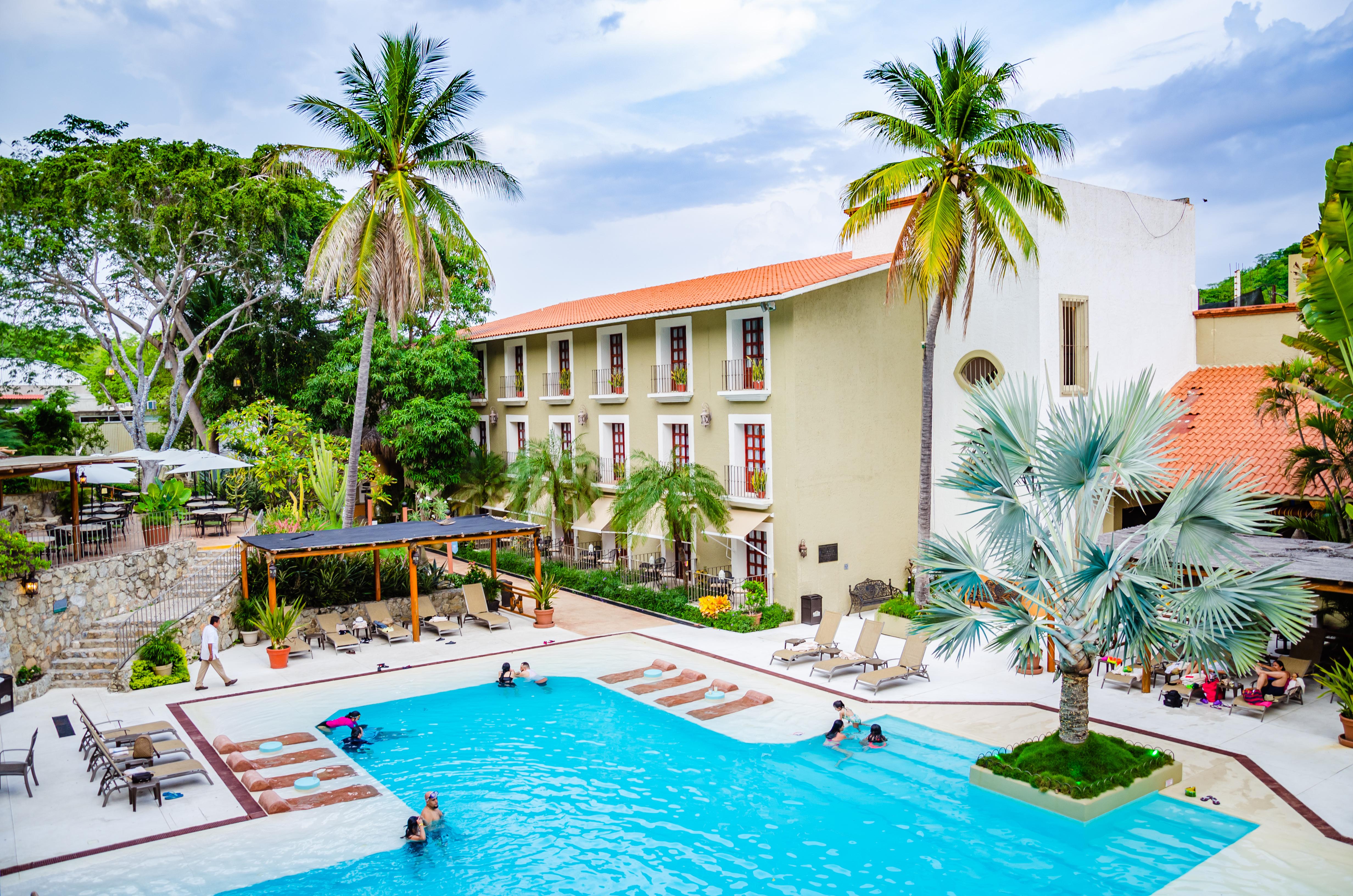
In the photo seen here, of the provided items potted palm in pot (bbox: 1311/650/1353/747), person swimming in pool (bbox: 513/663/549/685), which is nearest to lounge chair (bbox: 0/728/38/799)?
person swimming in pool (bbox: 513/663/549/685)

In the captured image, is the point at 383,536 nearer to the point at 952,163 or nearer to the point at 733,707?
the point at 733,707

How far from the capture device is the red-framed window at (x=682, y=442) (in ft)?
88.8

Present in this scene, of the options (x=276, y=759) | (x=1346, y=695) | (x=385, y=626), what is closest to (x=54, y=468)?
(x=385, y=626)

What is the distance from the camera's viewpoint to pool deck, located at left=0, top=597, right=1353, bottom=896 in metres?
10.6

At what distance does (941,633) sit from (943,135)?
520 inches

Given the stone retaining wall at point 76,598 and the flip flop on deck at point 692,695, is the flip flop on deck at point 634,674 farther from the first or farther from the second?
the stone retaining wall at point 76,598

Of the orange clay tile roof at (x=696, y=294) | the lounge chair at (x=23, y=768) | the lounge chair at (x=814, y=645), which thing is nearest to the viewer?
the lounge chair at (x=23, y=768)

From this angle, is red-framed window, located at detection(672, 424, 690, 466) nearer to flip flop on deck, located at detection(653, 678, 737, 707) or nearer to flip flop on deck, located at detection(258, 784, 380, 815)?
flip flop on deck, located at detection(653, 678, 737, 707)

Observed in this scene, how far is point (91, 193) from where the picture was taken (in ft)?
91.2

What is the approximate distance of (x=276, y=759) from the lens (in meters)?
14.2

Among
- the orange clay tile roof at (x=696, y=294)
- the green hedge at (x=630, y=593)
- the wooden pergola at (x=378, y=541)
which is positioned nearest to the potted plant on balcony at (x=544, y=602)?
the wooden pergola at (x=378, y=541)

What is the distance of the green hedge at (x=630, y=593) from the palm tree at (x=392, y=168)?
7.64 m

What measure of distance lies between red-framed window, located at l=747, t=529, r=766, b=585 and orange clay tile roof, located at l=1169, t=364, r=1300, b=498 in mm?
10453

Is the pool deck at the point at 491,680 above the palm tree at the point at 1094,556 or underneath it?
underneath
